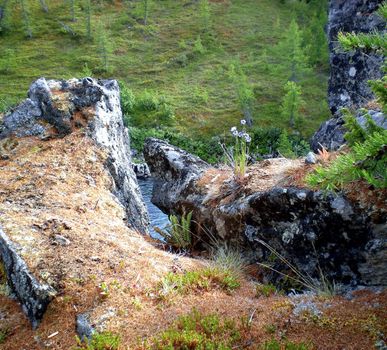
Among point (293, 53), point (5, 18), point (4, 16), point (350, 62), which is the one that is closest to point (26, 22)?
point (5, 18)

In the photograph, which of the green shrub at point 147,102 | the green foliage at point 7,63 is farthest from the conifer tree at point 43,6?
the green shrub at point 147,102

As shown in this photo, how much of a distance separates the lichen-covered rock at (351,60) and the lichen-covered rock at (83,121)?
15314mm

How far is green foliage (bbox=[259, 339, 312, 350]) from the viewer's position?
5.19m

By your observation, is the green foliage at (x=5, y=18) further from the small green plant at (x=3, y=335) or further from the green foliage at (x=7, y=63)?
the small green plant at (x=3, y=335)

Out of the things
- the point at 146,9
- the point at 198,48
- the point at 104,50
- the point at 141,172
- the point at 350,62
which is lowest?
the point at 141,172

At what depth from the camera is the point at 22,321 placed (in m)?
6.99

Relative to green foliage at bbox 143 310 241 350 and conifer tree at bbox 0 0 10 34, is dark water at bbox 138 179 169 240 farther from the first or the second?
conifer tree at bbox 0 0 10 34

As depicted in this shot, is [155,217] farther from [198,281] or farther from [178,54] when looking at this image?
[178,54]

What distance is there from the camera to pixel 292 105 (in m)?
45.7

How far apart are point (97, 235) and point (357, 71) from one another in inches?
931

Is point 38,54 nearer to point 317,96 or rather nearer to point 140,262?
point 317,96

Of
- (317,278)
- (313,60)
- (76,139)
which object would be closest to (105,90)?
(76,139)

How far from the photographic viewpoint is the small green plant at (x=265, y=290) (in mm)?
7316

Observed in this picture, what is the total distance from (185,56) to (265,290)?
59.2 metres
